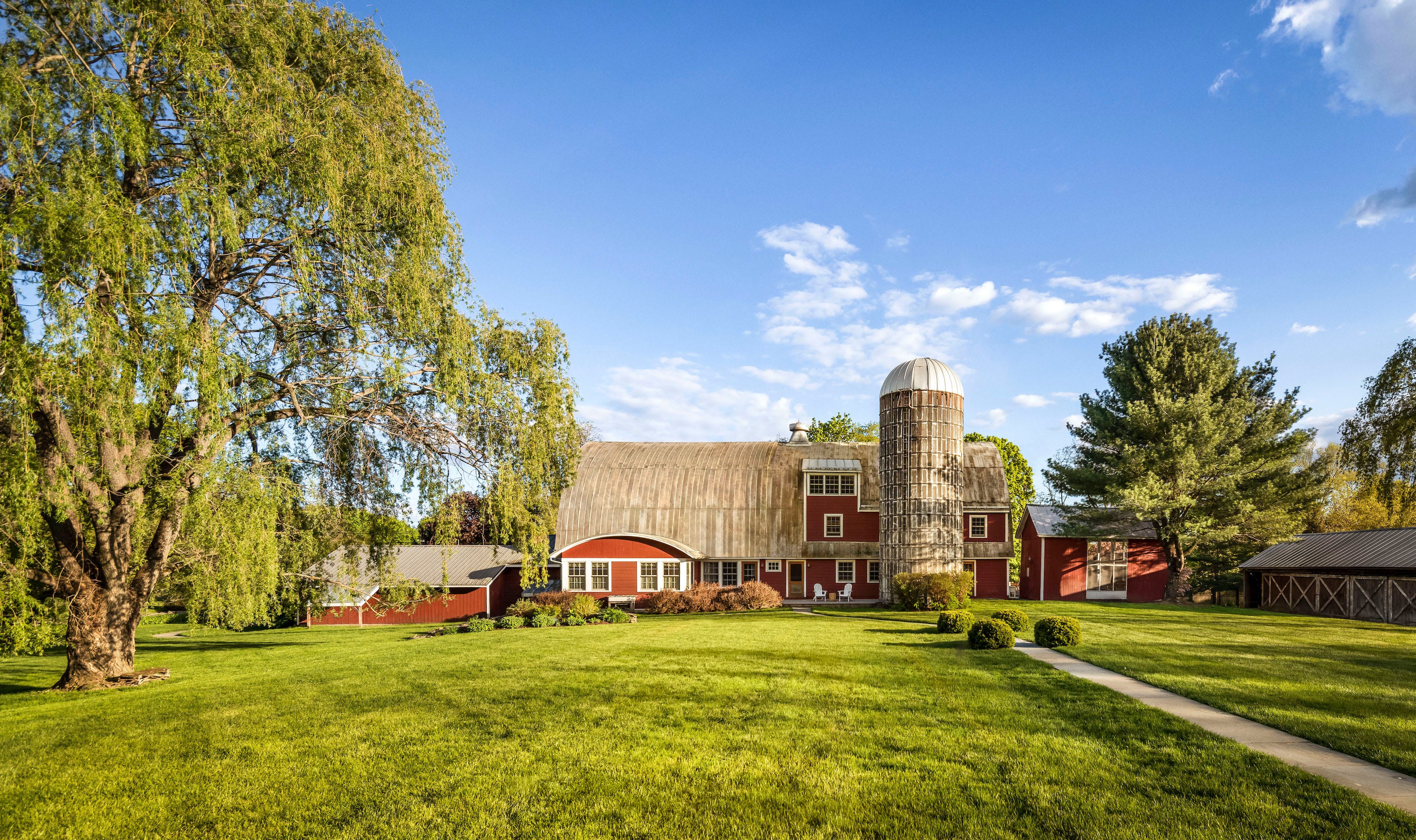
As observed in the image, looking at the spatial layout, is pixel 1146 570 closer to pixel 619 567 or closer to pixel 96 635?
pixel 619 567

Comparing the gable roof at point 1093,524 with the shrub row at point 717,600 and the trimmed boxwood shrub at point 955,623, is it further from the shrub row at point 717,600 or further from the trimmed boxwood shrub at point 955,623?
the trimmed boxwood shrub at point 955,623

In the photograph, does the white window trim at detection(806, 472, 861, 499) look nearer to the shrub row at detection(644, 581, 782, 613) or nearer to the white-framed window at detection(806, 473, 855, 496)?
the white-framed window at detection(806, 473, 855, 496)

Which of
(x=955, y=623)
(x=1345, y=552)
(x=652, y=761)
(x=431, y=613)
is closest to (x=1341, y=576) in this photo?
(x=1345, y=552)

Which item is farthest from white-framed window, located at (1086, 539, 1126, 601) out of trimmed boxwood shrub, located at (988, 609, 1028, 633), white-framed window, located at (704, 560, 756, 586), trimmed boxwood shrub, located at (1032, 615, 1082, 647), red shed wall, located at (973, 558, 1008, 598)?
trimmed boxwood shrub, located at (1032, 615, 1082, 647)

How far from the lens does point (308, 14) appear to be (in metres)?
14.1

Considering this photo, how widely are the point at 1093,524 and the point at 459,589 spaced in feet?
108

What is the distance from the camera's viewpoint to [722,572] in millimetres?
34719

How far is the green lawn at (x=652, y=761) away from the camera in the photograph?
6.69 metres

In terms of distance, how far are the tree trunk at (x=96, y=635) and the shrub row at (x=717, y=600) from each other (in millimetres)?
19139

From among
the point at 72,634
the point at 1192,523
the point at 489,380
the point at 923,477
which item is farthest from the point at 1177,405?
the point at 72,634

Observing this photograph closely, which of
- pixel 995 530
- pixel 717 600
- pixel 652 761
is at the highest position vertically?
pixel 995 530

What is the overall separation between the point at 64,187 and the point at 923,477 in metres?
30.0

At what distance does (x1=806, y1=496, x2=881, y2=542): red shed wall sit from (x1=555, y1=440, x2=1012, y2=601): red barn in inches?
1.7

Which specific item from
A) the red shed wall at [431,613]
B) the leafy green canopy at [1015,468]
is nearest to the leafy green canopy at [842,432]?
the leafy green canopy at [1015,468]
